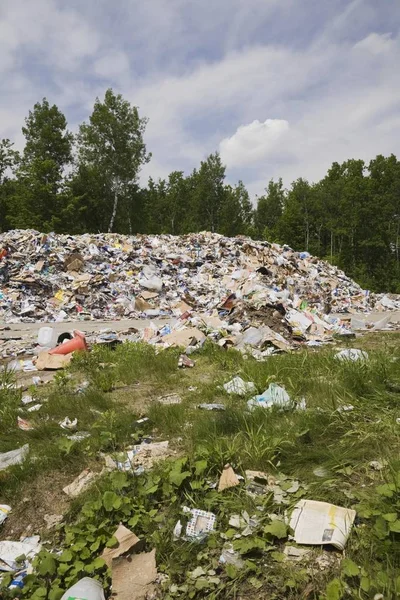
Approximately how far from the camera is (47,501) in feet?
7.00

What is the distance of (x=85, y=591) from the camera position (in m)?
1.48

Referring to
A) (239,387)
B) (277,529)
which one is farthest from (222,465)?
(239,387)

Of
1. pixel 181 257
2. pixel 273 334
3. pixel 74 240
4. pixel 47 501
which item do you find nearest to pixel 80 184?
pixel 74 240

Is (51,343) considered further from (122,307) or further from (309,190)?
(309,190)

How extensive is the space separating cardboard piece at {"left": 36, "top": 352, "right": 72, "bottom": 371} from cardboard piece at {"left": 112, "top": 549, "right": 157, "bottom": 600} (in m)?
3.54

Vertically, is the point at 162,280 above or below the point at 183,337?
above

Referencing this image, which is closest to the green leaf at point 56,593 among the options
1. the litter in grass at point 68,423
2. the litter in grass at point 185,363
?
the litter in grass at point 68,423

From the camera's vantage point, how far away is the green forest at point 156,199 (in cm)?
2378

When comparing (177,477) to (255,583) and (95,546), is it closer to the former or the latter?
(95,546)

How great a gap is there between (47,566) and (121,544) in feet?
1.02

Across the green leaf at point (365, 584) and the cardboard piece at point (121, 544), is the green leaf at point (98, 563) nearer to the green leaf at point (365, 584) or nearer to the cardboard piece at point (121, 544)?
the cardboard piece at point (121, 544)

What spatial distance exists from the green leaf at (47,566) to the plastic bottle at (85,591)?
0.46 ft

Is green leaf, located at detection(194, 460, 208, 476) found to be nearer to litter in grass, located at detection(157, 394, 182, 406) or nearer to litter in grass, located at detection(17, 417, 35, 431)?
litter in grass, located at detection(157, 394, 182, 406)

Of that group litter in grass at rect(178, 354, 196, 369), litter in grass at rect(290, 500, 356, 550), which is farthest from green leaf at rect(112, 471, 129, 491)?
litter in grass at rect(178, 354, 196, 369)
